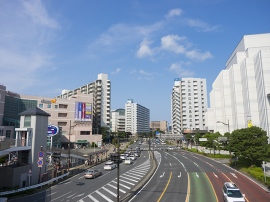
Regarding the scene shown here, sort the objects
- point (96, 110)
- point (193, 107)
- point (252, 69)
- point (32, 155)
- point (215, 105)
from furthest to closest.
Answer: point (193, 107) < point (96, 110) < point (215, 105) < point (252, 69) < point (32, 155)

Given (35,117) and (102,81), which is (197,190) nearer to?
(35,117)

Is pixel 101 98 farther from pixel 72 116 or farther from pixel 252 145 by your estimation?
pixel 252 145

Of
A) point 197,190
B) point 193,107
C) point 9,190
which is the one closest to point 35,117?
point 9,190

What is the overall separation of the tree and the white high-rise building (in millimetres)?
21273

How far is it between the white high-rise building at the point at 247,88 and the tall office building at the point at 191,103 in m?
50.1

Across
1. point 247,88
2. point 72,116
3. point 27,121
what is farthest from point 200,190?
point 72,116

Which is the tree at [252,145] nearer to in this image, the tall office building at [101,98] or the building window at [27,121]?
the building window at [27,121]

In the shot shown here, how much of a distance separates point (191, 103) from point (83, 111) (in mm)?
81710

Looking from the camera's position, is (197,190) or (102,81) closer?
(197,190)

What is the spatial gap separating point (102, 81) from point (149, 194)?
376 feet

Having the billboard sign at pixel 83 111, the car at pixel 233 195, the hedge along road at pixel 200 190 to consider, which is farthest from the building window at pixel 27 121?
the billboard sign at pixel 83 111

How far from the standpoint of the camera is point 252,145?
41531 millimetres

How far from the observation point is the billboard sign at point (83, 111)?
331 ft

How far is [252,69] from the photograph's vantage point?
251 ft
